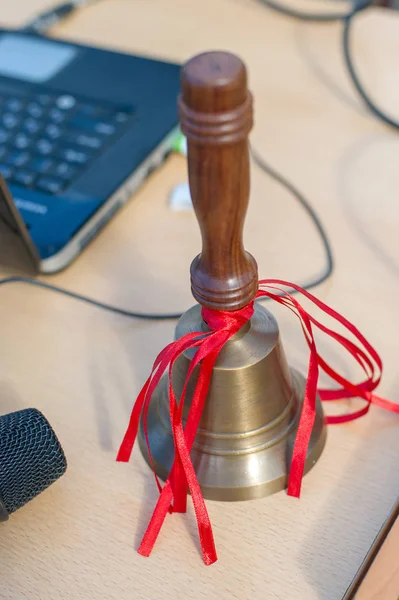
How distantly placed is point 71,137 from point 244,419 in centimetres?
37

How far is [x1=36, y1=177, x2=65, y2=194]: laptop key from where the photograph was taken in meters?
0.60

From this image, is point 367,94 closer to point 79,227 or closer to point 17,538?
point 79,227

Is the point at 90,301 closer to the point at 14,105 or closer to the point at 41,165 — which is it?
the point at 41,165

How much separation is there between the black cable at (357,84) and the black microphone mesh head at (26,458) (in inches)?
19.0

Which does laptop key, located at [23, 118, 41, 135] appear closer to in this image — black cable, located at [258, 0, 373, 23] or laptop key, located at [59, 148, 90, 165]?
laptop key, located at [59, 148, 90, 165]

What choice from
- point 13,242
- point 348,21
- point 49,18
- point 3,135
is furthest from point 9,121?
point 348,21

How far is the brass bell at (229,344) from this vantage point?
273 millimetres

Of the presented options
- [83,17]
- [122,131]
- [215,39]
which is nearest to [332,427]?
[122,131]

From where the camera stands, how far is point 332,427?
45 cm

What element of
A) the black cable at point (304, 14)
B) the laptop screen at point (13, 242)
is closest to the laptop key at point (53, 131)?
the laptop screen at point (13, 242)

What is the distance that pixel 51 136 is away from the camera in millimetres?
643

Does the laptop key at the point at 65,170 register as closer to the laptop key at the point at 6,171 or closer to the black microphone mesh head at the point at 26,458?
the laptop key at the point at 6,171

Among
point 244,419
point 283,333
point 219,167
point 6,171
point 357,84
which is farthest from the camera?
point 357,84

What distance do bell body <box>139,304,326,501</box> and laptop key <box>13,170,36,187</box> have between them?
0.28m
